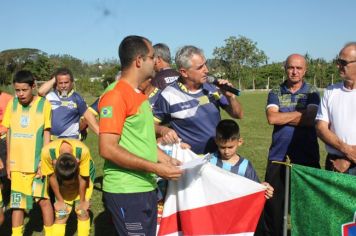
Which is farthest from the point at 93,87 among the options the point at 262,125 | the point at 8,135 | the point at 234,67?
the point at 8,135

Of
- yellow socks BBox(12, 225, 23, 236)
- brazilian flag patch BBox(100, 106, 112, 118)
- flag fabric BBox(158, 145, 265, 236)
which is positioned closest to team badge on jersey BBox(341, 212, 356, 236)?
flag fabric BBox(158, 145, 265, 236)

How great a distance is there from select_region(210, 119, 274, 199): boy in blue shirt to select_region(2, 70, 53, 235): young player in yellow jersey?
2.37m

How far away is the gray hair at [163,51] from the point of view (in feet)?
20.5

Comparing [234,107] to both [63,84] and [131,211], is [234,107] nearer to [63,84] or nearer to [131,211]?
[131,211]

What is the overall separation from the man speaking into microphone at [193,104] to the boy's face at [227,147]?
0.65 feet

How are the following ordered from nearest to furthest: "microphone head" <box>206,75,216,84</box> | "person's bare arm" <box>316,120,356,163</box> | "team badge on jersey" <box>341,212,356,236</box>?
"team badge on jersey" <box>341,212,356,236</box> < "person's bare arm" <box>316,120,356,163</box> < "microphone head" <box>206,75,216,84</box>

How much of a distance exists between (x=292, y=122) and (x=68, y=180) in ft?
9.17

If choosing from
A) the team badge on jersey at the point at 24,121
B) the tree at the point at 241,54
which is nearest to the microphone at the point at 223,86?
the team badge on jersey at the point at 24,121

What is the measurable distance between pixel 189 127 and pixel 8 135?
2.57 meters

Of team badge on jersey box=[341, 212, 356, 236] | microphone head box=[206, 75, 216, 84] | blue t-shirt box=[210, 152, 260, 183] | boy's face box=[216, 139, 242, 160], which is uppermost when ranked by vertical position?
microphone head box=[206, 75, 216, 84]

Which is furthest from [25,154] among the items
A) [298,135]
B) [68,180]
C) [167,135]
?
[298,135]

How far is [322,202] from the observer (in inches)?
167

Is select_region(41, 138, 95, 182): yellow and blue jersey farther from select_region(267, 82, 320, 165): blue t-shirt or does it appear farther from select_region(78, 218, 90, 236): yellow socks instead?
select_region(267, 82, 320, 165): blue t-shirt

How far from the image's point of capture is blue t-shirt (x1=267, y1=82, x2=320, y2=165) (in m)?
5.11
